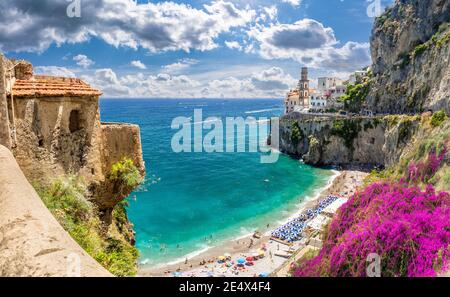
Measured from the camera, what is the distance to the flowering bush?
43.6ft

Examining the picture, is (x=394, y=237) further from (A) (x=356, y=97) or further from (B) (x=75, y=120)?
(A) (x=356, y=97)

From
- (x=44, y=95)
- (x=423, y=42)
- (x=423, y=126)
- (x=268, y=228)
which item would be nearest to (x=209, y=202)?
(x=268, y=228)

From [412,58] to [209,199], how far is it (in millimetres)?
43931

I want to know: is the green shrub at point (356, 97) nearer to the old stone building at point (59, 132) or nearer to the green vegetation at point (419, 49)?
→ the green vegetation at point (419, 49)

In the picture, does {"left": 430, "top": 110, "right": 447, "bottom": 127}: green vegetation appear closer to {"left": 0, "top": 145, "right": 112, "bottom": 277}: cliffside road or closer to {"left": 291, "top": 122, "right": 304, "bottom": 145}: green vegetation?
{"left": 291, "top": 122, "right": 304, "bottom": 145}: green vegetation

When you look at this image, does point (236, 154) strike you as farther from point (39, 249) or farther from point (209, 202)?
point (39, 249)

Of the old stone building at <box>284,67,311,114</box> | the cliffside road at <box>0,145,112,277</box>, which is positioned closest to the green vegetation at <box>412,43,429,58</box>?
the old stone building at <box>284,67,311,114</box>

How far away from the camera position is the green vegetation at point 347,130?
195 feet

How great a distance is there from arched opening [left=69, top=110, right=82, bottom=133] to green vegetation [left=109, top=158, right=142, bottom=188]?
7.60ft

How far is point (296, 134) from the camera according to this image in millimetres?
68438

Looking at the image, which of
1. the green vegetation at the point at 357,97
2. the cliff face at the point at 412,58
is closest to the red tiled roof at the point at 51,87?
the cliff face at the point at 412,58

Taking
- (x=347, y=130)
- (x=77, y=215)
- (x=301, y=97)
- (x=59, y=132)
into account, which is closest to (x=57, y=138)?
(x=59, y=132)

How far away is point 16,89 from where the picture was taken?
9.26 metres
